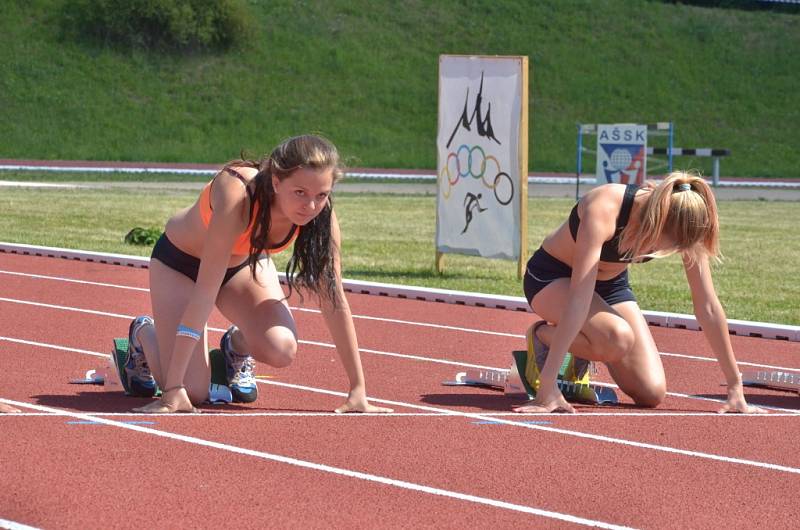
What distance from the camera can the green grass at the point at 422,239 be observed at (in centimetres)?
1185

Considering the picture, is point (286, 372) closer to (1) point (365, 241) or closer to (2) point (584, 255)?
(2) point (584, 255)

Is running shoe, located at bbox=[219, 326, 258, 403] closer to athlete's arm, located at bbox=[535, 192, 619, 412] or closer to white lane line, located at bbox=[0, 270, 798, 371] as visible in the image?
athlete's arm, located at bbox=[535, 192, 619, 412]

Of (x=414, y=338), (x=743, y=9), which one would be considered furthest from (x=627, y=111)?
(x=414, y=338)

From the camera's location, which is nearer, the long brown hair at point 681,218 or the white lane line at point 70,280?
the long brown hair at point 681,218

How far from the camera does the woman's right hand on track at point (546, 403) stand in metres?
5.95

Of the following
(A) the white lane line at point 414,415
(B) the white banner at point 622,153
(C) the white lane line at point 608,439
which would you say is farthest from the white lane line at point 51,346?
(B) the white banner at point 622,153

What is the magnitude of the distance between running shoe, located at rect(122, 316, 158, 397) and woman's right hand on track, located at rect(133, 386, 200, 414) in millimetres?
558

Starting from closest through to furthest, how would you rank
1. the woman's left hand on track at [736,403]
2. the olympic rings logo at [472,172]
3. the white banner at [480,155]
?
the woman's left hand on track at [736,403], the white banner at [480,155], the olympic rings logo at [472,172]

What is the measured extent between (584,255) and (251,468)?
1830mm

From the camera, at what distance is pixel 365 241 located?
16.3 metres

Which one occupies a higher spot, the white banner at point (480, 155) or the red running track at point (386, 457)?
the white banner at point (480, 155)

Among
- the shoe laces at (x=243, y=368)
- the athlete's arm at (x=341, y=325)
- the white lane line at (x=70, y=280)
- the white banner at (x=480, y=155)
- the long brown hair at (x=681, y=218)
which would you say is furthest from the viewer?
the white banner at (x=480, y=155)

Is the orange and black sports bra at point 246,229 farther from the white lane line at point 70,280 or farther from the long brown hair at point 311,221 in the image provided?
the white lane line at point 70,280

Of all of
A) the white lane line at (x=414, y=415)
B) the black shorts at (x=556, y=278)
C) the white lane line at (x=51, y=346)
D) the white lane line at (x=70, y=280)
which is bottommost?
the white lane line at (x=414, y=415)
